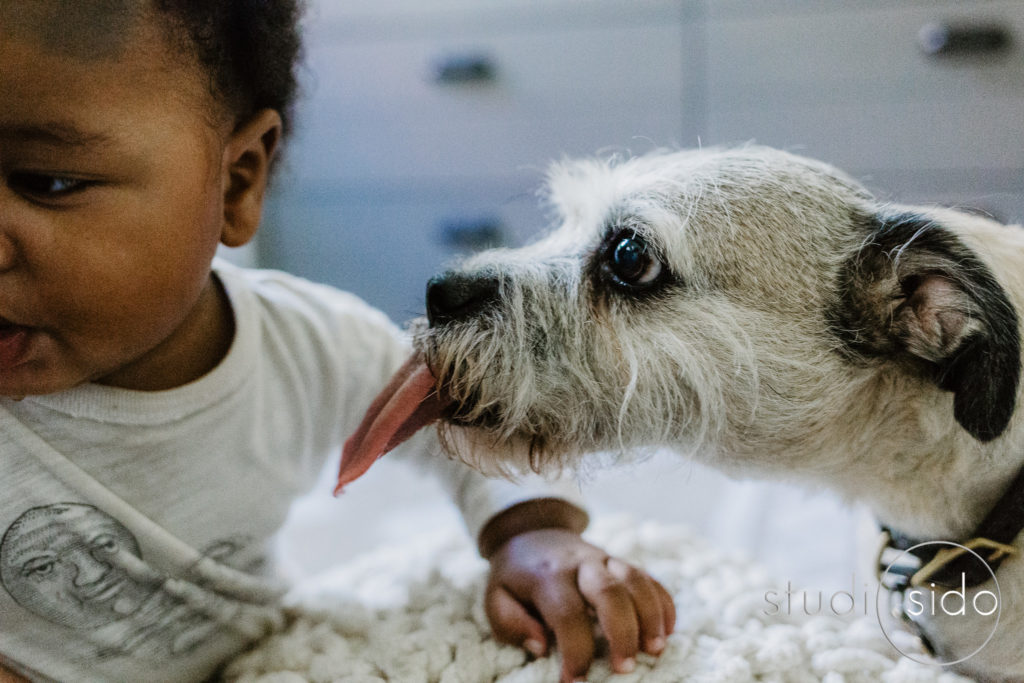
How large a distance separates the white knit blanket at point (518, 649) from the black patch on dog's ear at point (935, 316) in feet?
0.73

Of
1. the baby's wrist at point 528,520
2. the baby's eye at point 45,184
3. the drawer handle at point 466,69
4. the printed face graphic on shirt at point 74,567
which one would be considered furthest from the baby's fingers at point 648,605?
the drawer handle at point 466,69

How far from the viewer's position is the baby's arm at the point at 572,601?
75cm

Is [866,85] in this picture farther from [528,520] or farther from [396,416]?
[396,416]

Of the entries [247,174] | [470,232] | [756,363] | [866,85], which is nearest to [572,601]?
[756,363]

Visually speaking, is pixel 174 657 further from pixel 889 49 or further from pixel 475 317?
pixel 889 49

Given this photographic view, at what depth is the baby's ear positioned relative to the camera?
0.82m

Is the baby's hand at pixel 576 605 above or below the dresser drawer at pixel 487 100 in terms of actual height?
below

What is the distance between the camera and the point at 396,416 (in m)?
0.75

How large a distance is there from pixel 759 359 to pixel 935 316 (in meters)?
0.14

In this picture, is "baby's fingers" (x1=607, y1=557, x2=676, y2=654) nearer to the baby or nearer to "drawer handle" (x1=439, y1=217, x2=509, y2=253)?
the baby

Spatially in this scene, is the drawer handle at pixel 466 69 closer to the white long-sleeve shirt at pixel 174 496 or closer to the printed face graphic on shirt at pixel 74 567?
the white long-sleeve shirt at pixel 174 496

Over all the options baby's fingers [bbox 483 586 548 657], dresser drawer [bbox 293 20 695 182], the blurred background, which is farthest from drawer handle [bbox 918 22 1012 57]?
baby's fingers [bbox 483 586 548 657]

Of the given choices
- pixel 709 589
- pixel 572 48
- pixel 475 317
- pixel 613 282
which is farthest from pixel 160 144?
pixel 572 48

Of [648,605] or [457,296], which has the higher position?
[457,296]
